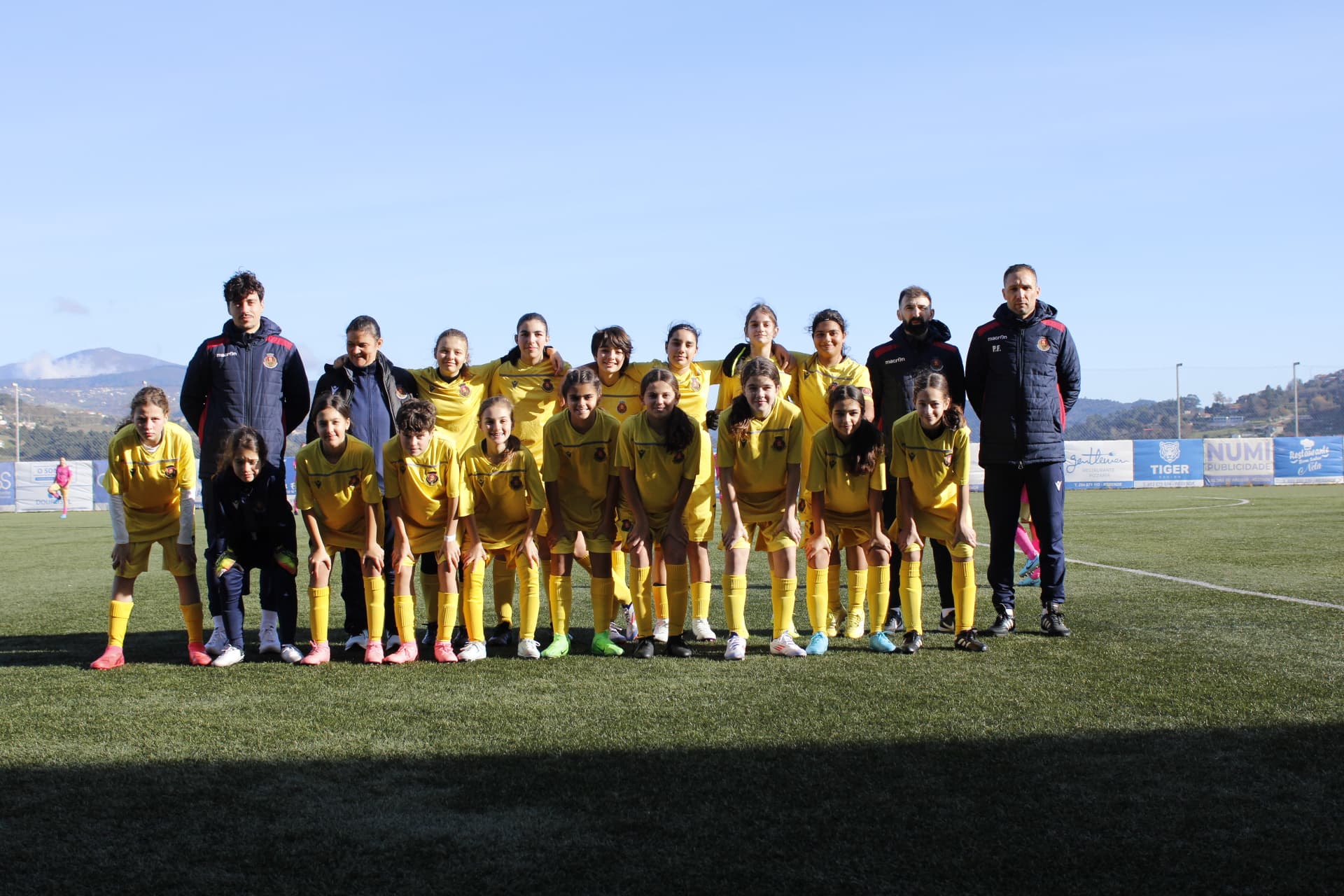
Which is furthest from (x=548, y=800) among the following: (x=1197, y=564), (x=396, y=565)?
(x=1197, y=564)

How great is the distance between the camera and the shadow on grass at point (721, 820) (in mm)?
2395

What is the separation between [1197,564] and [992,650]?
15.1 feet

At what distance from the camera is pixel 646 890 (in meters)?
2.31

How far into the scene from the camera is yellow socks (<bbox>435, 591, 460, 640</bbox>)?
5.18 metres

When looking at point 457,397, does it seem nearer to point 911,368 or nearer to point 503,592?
point 503,592

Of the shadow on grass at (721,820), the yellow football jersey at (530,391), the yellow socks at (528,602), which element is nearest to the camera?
the shadow on grass at (721,820)

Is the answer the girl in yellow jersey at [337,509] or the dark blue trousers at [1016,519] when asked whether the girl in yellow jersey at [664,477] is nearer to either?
the girl in yellow jersey at [337,509]

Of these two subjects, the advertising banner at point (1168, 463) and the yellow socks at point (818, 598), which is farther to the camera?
the advertising banner at point (1168, 463)

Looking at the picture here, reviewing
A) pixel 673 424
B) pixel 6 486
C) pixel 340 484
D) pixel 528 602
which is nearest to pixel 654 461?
pixel 673 424

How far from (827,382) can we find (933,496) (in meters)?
1.00

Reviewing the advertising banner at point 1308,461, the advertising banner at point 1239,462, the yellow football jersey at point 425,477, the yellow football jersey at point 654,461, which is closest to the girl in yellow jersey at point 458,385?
the yellow football jersey at point 425,477

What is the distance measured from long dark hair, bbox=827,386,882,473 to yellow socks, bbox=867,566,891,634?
0.51 metres

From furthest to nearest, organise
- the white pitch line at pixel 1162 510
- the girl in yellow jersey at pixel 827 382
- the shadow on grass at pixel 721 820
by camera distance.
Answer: the white pitch line at pixel 1162 510
the girl in yellow jersey at pixel 827 382
the shadow on grass at pixel 721 820

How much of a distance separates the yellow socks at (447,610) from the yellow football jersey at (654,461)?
1.03m
